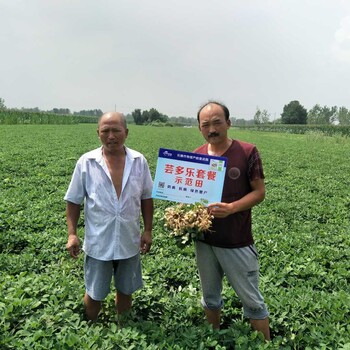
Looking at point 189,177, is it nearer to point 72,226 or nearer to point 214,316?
point 72,226

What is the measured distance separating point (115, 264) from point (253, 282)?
48.2 inches

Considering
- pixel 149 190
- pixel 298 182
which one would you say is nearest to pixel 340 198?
pixel 298 182

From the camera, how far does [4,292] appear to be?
330 cm

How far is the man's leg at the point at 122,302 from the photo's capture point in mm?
3221

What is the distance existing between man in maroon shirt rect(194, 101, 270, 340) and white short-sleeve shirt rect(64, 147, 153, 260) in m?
0.64

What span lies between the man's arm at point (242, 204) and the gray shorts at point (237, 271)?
1.19 feet

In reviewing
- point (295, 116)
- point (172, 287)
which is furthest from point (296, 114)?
point (172, 287)

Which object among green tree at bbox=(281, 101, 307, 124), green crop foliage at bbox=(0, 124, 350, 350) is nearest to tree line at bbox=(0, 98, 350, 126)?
green tree at bbox=(281, 101, 307, 124)

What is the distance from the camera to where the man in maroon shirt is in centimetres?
267

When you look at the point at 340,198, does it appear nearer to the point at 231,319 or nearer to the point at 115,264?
the point at 231,319

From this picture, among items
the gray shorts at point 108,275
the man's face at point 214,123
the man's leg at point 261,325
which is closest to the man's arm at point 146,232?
the gray shorts at point 108,275

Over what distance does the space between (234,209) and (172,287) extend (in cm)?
197

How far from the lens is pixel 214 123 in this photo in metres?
2.68

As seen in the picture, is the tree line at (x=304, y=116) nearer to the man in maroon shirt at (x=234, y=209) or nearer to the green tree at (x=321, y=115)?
the green tree at (x=321, y=115)
